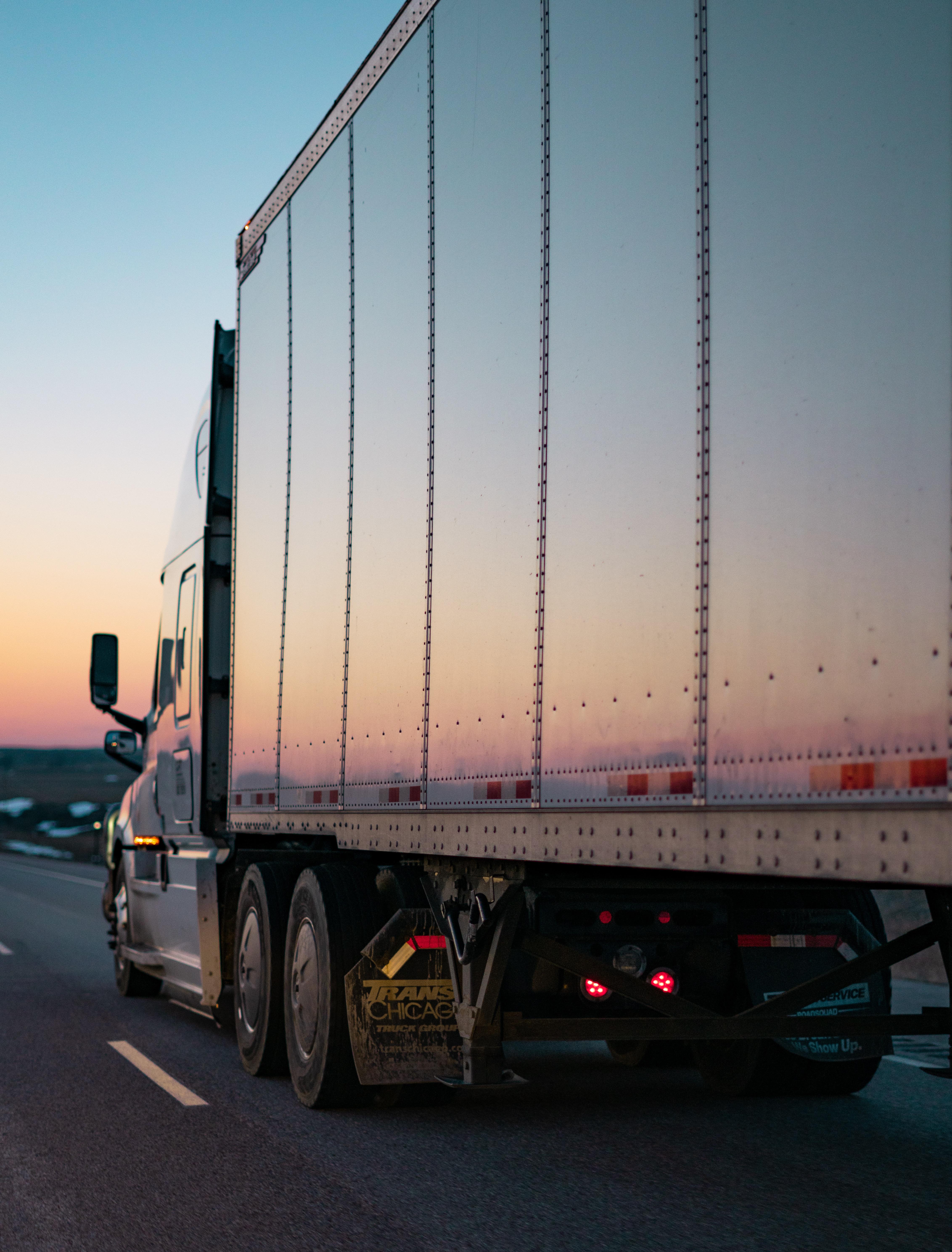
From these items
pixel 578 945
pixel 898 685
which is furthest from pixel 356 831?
pixel 898 685

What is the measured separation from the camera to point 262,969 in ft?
26.8

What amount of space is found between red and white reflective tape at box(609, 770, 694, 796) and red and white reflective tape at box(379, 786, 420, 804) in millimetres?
1791

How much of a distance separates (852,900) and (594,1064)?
261cm

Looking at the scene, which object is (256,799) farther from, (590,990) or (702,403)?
(702,403)

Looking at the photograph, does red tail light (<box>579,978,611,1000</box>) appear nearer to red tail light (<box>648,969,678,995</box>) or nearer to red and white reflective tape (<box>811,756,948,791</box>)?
red tail light (<box>648,969,678,995</box>)

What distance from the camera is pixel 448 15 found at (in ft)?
20.3

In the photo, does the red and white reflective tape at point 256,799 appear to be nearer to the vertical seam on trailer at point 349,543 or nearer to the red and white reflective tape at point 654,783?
the vertical seam on trailer at point 349,543

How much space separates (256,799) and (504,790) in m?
3.55

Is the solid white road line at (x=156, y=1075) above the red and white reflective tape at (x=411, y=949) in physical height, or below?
below

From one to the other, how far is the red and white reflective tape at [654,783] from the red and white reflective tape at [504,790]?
0.64m

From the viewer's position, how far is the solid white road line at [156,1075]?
7.61 m

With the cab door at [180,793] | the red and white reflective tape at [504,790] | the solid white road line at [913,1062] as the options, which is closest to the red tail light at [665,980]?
the red and white reflective tape at [504,790]

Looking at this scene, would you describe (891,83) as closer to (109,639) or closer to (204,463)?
(204,463)

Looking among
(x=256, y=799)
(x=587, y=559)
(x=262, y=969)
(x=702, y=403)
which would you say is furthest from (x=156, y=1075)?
(x=702, y=403)
